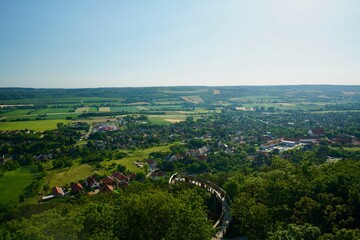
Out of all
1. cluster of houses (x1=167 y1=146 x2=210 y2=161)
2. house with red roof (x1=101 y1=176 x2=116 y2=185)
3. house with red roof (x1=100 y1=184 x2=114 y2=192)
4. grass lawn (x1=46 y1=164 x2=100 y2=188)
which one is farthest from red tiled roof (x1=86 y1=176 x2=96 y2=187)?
cluster of houses (x1=167 y1=146 x2=210 y2=161)

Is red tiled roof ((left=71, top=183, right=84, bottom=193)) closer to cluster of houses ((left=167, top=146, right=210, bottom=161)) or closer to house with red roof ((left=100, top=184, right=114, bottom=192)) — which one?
house with red roof ((left=100, top=184, right=114, bottom=192))

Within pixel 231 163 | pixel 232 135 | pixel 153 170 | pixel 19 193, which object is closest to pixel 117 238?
pixel 19 193

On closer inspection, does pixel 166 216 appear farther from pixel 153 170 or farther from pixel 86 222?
pixel 153 170

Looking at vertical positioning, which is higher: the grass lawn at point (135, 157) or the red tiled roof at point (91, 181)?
the red tiled roof at point (91, 181)

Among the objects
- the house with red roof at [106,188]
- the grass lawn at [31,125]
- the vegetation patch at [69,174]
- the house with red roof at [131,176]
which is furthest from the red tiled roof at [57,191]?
the grass lawn at [31,125]

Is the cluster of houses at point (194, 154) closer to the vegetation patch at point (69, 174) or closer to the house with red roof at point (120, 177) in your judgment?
the house with red roof at point (120, 177)
